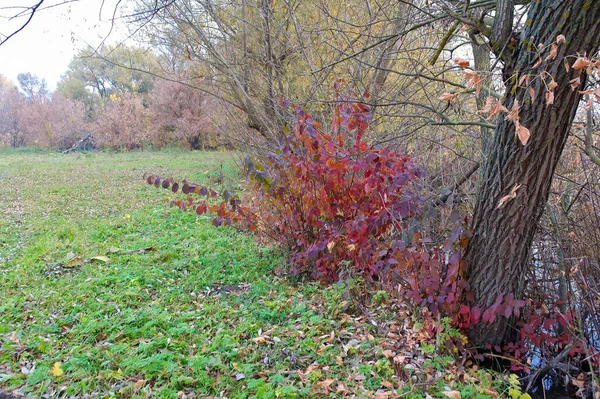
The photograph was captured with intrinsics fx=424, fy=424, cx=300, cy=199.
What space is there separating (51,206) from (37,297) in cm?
485

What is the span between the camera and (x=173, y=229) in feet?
21.7

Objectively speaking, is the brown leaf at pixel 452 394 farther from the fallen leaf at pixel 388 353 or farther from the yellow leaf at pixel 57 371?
the yellow leaf at pixel 57 371

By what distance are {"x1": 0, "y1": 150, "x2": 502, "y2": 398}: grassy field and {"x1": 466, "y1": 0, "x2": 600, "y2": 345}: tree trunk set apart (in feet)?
2.30

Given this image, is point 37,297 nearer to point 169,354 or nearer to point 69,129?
point 169,354

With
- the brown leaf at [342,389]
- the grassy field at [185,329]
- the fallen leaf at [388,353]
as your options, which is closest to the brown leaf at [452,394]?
the grassy field at [185,329]

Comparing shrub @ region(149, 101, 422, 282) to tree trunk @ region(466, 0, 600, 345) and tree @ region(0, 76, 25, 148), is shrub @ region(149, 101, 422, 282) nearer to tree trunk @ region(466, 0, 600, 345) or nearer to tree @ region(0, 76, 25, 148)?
tree trunk @ region(466, 0, 600, 345)

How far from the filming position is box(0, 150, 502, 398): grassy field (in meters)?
2.73

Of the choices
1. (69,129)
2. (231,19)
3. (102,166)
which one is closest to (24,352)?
(231,19)

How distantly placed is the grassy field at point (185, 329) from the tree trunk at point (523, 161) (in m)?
0.70

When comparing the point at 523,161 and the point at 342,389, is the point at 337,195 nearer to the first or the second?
the point at 523,161

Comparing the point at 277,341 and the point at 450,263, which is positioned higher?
the point at 450,263

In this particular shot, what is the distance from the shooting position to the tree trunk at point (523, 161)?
7.83 ft

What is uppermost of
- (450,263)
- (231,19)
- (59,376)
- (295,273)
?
(231,19)

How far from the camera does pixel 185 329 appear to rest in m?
3.36
